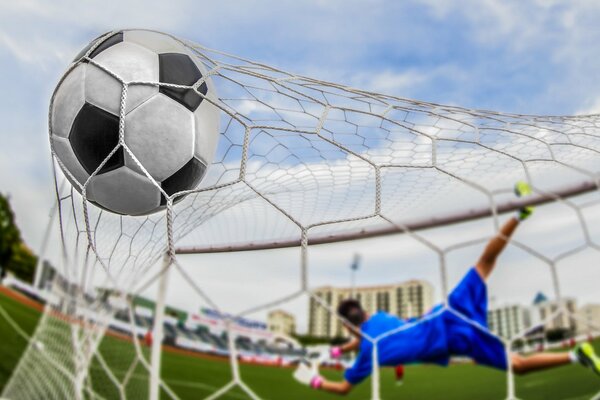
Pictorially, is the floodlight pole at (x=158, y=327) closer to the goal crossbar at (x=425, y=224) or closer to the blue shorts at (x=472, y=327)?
the goal crossbar at (x=425, y=224)

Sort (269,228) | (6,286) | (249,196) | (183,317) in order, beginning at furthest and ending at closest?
(6,286) → (183,317) → (269,228) → (249,196)

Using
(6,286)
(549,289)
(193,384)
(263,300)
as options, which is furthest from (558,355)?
(6,286)

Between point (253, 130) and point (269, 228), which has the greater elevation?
point (253, 130)

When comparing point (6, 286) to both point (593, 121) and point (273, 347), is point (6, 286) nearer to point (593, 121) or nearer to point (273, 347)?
point (273, 347)

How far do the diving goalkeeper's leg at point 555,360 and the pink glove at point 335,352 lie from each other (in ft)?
1.66

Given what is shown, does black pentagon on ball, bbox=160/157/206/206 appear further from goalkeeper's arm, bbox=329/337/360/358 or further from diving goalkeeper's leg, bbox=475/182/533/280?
diving goalkeeper's leg, bbox=475/182/533/280

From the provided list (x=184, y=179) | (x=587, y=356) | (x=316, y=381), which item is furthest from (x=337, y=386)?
(x=184, y=179)

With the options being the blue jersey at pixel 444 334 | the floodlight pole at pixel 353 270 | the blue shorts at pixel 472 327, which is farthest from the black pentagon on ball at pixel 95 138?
the blue shorts at pixel 472 327

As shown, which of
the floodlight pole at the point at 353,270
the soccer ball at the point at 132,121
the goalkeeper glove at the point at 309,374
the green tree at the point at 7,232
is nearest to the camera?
the soccer ball at the point at 132,121

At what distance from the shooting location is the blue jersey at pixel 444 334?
1348 mm

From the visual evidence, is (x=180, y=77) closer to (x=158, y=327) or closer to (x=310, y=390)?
(x=158, y=327)

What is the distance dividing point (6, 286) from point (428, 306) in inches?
368

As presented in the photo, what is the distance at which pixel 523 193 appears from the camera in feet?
4.29

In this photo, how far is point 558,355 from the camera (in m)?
1.39
